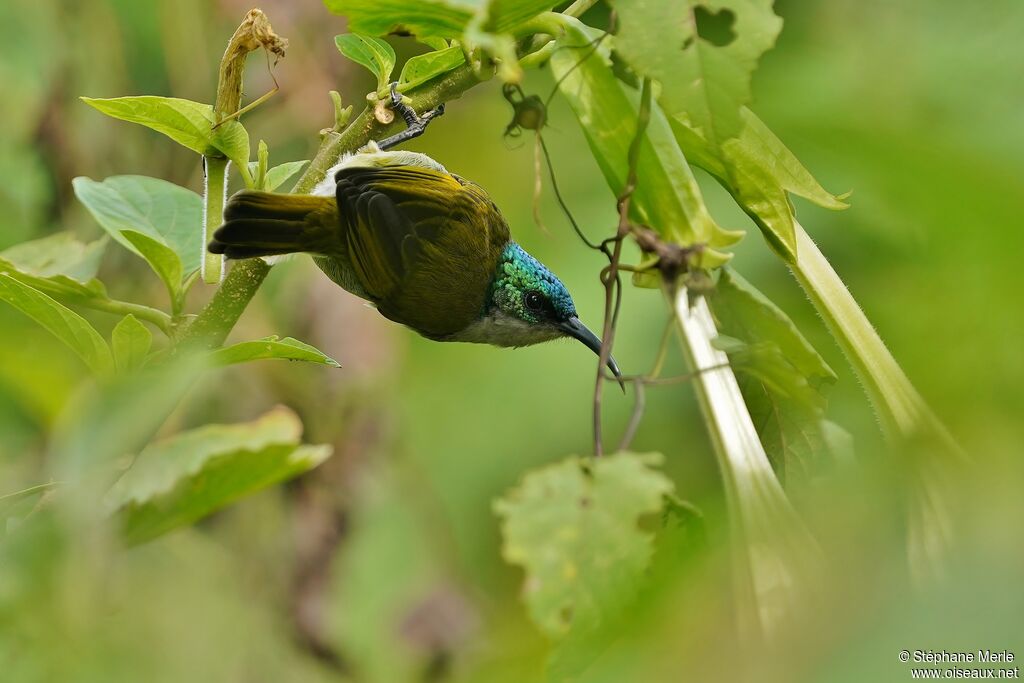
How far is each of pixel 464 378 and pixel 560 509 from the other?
2.36m

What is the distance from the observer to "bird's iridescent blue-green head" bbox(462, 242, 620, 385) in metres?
2.13

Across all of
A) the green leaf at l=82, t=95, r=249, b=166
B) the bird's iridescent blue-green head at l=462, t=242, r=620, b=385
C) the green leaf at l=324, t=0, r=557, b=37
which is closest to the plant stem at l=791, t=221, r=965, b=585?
the green leaf at l=324, t=0, r=557, b=37

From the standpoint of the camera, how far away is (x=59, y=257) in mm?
1551

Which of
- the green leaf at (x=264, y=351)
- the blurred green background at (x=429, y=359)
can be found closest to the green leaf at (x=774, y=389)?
the blurred green background at (x=429, y=359)

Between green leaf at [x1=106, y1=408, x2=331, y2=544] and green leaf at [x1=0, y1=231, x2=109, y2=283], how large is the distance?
12.0 inches

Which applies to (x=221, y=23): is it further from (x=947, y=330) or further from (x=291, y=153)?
(x=947, y=330)

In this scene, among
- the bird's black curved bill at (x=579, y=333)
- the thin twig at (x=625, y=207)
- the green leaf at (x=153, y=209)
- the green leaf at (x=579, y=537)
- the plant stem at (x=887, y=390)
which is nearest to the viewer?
the plant stem at (x=887, y=390)

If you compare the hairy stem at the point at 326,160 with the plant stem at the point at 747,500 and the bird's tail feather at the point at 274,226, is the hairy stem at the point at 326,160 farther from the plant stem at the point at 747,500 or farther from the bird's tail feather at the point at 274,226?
the plant stem at the point at 747,500

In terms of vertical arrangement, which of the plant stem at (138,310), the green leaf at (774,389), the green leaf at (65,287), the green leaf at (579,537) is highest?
the green leaf at (65,287)

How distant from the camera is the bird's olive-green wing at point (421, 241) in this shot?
6.44ft

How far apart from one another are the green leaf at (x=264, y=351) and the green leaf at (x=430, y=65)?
340 millimetres

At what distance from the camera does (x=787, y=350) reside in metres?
1.11

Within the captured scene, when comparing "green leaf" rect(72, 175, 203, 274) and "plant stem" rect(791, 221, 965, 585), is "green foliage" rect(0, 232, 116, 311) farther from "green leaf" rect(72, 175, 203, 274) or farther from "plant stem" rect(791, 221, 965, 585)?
"plant stem" rect(791, 221, 965, 585)

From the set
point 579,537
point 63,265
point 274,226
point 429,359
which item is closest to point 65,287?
point 63,265
